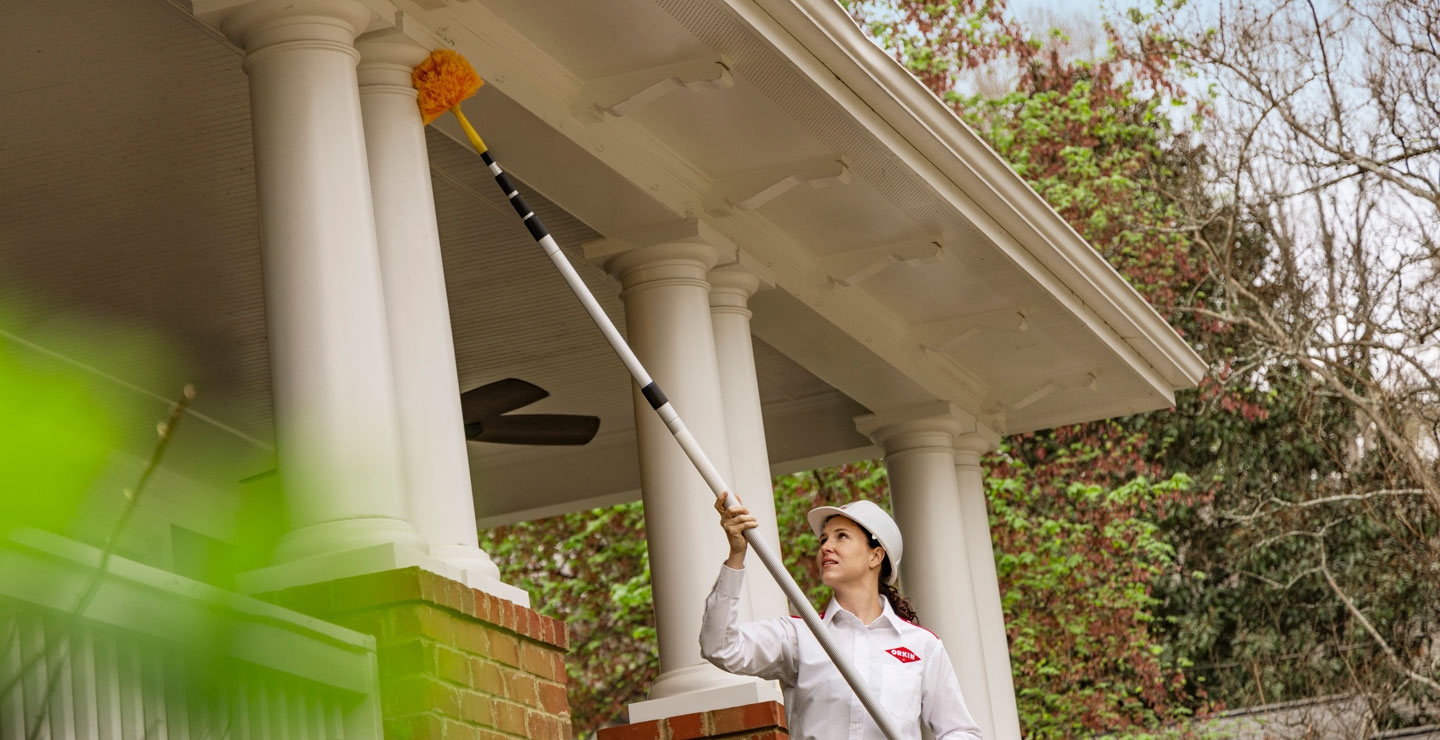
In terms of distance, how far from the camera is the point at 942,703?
459 centimetres

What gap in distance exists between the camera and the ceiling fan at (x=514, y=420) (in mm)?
8398

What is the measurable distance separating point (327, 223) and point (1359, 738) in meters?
14.9

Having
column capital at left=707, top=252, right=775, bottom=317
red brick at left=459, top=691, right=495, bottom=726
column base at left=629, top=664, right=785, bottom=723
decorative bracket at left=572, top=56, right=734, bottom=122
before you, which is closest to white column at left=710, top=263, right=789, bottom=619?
column capital at left=707, top=252, right=775, bottom=317


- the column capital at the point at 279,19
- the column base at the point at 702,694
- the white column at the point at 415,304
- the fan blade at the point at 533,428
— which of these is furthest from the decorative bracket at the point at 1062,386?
the column capital at the point at 279,19

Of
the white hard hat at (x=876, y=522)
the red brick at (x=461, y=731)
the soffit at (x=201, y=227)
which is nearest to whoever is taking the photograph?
the red brick at (x=461, y=731)

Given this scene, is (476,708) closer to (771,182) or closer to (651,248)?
(651,248)

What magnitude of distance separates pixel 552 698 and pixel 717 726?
1564 mm

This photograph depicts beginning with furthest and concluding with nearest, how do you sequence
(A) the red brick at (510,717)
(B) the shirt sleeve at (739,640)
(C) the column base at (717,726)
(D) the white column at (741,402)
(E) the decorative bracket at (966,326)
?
(E) the decorative bracket at (966,326) → (D) the white column at (741,402) → (C) the column base at (717,726) → (B) the shirt sleeve at (739,640) → (A) the red brick at (510,717)

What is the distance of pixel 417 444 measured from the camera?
464 centimetres

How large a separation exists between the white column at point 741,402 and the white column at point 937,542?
2.18 metres

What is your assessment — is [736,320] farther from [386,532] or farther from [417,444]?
[386,532]

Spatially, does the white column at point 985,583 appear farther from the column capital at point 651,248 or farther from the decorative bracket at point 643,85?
the decorative bracket at point 643,85

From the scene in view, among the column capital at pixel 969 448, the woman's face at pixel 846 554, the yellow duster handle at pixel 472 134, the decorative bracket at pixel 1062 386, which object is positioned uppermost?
the decorative bracket at pixel 1062 386

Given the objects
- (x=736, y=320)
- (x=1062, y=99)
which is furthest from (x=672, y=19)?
(x=1062, y=99)
